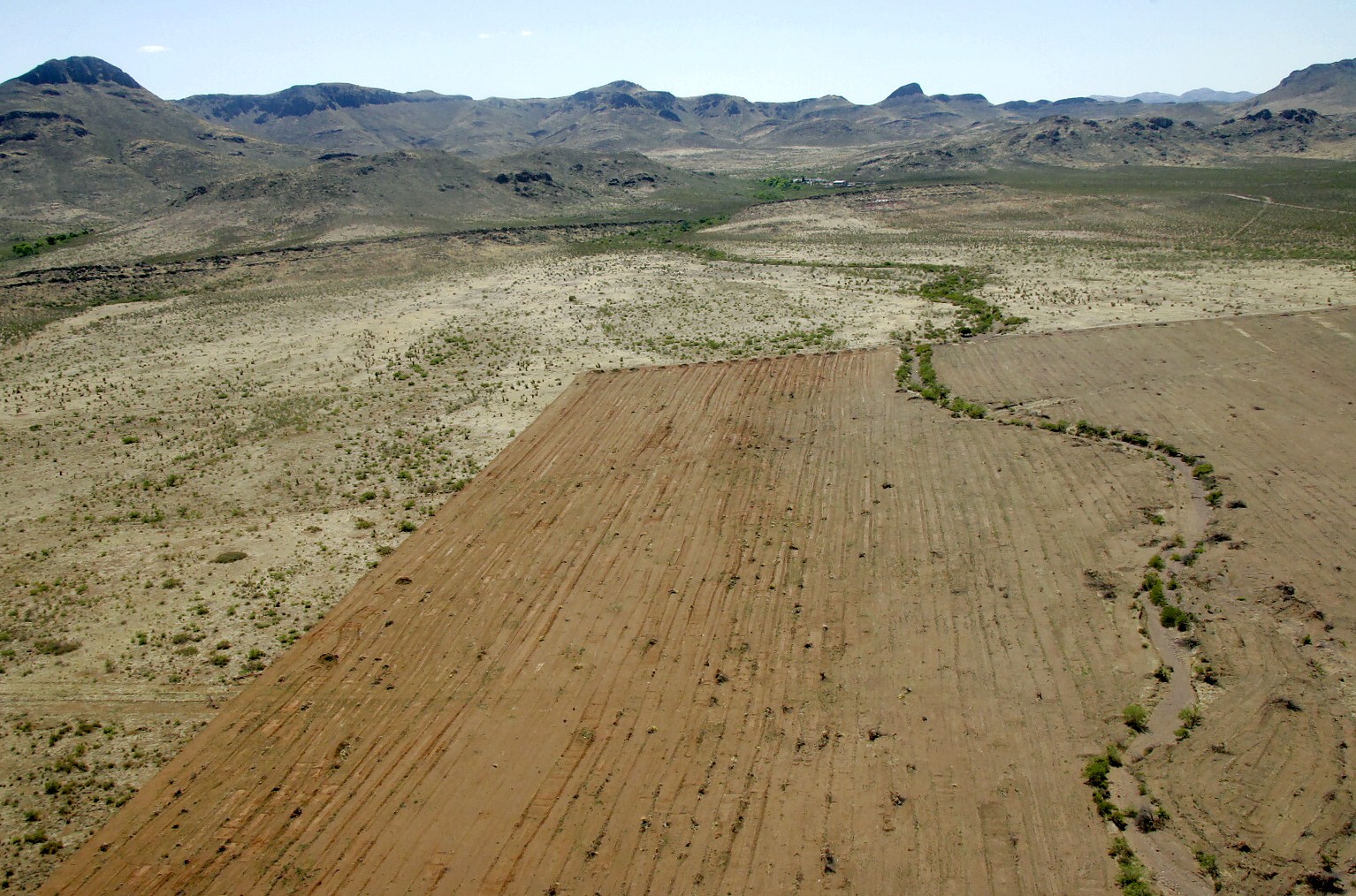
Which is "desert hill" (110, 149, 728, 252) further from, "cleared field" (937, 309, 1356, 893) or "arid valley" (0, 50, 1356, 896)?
"cleared field" (937, 309, 1356, 893)

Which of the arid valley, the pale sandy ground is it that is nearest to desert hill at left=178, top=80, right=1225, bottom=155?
the pale sandy ground

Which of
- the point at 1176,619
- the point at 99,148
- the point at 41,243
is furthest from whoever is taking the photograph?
the point at 99,148

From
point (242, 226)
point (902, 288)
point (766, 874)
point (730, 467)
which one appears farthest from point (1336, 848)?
point (242, 226)

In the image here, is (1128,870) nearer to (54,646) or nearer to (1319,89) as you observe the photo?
(54,646)

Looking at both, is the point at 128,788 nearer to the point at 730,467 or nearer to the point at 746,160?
the point at 730,467

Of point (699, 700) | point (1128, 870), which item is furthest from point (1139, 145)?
point (1128, 870)

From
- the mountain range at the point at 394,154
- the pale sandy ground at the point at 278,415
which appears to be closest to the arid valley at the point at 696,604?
the pale sandy ground at the point at 278,415

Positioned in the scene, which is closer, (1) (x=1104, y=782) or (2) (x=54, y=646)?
(1) (x=1104, y=782)
